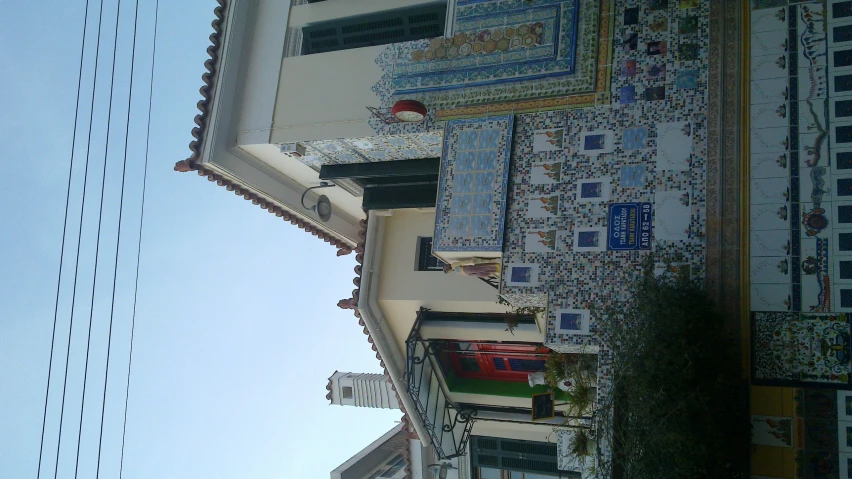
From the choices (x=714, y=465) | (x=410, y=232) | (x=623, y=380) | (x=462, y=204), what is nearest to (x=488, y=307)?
(x=410, y=232)

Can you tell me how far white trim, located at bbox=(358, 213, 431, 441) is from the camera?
13.4 metres

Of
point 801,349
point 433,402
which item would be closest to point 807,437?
point 801,349

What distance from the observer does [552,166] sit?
10.1m

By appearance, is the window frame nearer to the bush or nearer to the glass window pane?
the glass window pane

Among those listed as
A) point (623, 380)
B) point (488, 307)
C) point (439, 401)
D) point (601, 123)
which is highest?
point (601, 123)

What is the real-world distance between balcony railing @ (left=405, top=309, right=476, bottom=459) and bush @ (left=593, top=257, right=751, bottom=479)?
5.60 m

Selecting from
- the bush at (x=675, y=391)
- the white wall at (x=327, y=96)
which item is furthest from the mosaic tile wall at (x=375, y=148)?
the bush at (x=675, y=391)

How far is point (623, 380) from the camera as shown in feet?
26.2

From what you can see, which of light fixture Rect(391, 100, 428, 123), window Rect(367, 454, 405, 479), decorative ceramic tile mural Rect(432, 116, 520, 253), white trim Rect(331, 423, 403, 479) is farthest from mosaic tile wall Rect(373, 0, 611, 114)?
window Rect(367, 454, 405, 479)

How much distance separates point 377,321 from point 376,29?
5717mm

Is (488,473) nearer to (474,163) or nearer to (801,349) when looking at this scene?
(474,163)

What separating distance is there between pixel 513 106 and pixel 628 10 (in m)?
2.30

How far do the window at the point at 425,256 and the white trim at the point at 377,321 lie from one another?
0.87 m

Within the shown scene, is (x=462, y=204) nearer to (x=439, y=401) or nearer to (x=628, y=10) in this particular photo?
(x=628, y=10)
